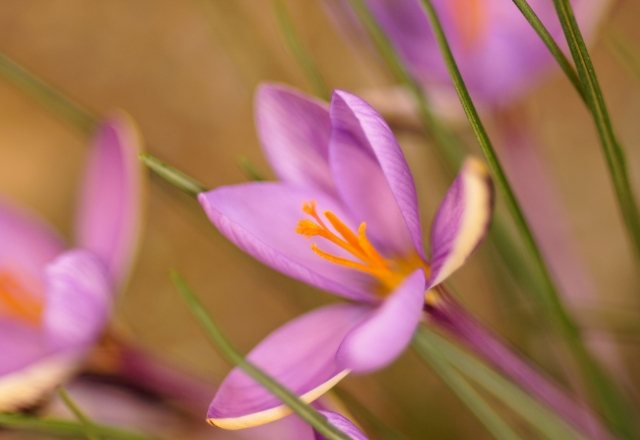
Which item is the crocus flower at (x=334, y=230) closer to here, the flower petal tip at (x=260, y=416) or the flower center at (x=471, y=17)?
the flower petal tip at (x=260, y=416)

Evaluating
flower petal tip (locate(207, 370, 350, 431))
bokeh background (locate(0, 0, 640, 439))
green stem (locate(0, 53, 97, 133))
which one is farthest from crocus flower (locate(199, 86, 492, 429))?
bokeh background (locate(0, 0, 640, 439))

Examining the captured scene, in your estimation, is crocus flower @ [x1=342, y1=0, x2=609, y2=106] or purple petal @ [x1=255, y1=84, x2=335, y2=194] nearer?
purple petal @ [x1=255, y1=84, x2=335, y2=194]

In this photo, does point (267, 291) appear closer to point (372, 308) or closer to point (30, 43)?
point (30, 43)

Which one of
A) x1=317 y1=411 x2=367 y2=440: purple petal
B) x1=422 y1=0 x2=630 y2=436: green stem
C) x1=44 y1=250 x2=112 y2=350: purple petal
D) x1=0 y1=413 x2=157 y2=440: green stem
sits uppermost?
x1=44 y1=250 x2=112 y2=350: purple petal

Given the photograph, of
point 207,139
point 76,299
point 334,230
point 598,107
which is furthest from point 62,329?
point 207,139

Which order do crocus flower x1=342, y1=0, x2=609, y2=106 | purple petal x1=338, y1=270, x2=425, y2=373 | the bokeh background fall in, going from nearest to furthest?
purple petal x1=338, y1=270, x2=425, y2=373 < crocus flower x1=342, y1=0, x2=609, y2=106 < the bokeh background

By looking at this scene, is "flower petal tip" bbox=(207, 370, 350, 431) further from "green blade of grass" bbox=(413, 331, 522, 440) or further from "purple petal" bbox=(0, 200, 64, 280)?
"purple petal" bbox=(0, 200, 64, 280)

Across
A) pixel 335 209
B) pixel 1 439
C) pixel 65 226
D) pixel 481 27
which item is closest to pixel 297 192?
pixel 335 209

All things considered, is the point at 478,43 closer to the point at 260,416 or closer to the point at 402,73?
the point at 402,73

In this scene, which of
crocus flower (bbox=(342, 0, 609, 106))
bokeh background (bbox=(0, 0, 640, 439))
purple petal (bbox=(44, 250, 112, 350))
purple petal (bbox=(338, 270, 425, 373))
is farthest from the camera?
bokeh background (bbox=(0, 0, 640, 439))
